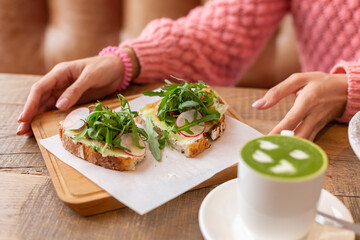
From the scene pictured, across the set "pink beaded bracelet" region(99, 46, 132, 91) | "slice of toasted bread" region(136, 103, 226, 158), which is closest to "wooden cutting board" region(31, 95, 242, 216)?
"slice of toasted bread" region(136, 103, 226, 158)

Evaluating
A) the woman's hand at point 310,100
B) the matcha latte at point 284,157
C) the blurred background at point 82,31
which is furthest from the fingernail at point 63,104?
the blurred background at point 82,31

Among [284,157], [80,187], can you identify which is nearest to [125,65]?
[80,187]

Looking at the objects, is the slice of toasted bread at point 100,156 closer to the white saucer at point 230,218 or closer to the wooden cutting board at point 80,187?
the wooden cutting board at point 80,187

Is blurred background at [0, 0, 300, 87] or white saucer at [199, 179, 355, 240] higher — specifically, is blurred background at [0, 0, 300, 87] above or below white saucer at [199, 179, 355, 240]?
below

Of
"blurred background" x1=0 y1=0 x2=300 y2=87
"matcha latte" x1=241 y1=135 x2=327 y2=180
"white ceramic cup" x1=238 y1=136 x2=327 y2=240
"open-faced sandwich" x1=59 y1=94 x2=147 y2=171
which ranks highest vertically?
"matcha latte" x1=241 y1=135 x2=327 y2=180

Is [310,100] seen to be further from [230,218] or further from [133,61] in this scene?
[133,61]

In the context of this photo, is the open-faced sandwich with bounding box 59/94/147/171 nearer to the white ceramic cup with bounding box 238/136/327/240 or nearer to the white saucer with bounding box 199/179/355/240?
the white saucer with bounding box 199/179/355/240
